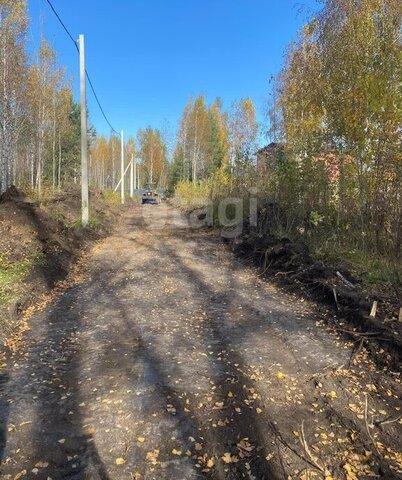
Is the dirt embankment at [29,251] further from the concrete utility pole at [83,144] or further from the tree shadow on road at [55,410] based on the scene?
the tree shadow on road at [55,410]

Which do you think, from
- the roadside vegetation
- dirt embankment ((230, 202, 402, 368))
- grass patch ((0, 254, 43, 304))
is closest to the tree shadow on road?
grass patch ((0, 254, 43, 304))

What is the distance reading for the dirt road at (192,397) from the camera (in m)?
2.80

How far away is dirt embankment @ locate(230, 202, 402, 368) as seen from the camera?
4.55 metres

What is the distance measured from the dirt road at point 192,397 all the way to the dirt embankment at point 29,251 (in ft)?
1.46

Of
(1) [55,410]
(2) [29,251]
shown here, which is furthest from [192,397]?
(2) [29,251]

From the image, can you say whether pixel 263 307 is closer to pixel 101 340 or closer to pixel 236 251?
pixel 101 340

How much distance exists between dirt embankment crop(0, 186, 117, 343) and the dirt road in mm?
446

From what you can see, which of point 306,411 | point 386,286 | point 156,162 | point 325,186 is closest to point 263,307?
point 386,286

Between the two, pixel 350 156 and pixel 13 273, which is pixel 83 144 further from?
pixel 350 156

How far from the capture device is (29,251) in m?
8.20

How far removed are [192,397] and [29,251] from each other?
19.0 feet

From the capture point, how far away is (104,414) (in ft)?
11.0

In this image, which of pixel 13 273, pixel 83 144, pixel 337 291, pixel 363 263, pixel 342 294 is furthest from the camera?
pixel 83 144

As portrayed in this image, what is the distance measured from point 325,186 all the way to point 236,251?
2899mm
